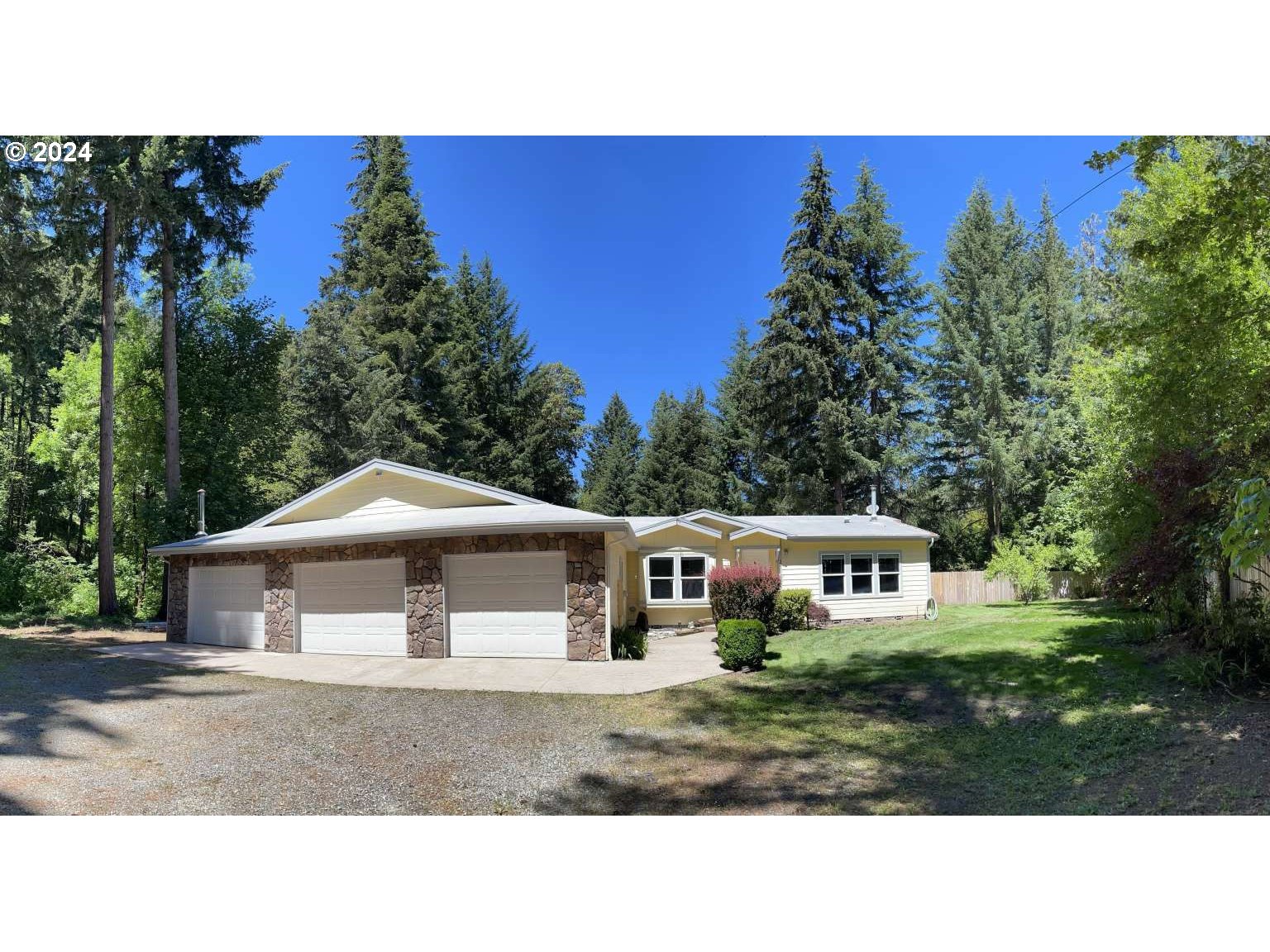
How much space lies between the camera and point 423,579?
7.28 meters

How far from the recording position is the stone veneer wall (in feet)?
23.1

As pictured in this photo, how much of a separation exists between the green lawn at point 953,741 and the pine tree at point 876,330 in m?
3.71

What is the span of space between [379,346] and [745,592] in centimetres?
680

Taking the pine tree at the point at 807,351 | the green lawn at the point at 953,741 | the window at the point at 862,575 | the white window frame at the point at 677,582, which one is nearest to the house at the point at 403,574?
the green lawn at the point at 953,741

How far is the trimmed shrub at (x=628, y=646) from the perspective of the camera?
24.6 ft

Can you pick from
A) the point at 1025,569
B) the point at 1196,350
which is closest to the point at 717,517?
the point at 1196,350

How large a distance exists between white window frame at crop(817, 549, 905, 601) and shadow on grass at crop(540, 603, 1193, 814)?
570 cm

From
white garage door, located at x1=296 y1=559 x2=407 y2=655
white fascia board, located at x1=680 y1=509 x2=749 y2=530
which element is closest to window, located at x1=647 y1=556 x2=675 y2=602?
white fascia board, located at x1=680 y1=509 x2=749 y2=530

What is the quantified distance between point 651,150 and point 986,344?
13048 millimetres

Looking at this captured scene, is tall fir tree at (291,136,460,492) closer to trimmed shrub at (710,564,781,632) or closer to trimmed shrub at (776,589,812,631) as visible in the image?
trimmed shrub at (710,564,781,632)

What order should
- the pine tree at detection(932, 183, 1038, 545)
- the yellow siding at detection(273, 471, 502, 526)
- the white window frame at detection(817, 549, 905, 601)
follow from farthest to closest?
the pine tree at detection(932, 183, 1038, 545), the white window frame at detection(817, 549, 905, 601), the yellow siding at detection(273, 471, 502, 526)

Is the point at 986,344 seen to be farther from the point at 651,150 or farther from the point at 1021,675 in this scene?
the point at 651,150

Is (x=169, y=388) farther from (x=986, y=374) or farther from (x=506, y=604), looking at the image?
(x=986, y=374)
